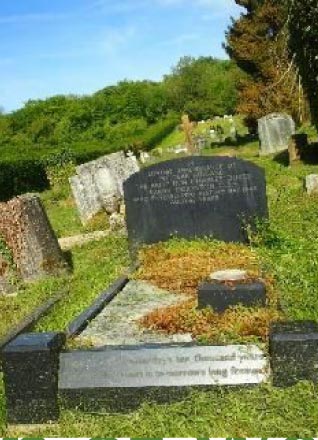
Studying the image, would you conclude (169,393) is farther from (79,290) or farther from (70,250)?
(70,250)

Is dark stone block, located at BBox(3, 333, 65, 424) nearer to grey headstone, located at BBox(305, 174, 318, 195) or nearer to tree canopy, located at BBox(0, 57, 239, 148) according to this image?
grey headstone, located at BBox(305, 174, 318, 195)

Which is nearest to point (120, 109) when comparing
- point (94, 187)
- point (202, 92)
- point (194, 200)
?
point (202, 92)

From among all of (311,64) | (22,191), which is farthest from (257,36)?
(311,64)

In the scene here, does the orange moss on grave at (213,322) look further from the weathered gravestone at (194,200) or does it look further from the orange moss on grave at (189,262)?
the weathered gravestone at (194,200)

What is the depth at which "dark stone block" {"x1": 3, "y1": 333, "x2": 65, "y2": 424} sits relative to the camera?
4773 mm

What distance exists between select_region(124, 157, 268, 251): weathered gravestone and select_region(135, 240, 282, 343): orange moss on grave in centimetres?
24

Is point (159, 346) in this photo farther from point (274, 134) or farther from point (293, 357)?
point (274, 134)

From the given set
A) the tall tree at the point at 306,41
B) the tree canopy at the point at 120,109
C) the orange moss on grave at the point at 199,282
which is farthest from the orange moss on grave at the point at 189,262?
the tree canopy at the point at 120,109

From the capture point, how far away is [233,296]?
5.93 m

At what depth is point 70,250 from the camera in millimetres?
11602

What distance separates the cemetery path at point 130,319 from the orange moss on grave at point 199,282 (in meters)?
0.12

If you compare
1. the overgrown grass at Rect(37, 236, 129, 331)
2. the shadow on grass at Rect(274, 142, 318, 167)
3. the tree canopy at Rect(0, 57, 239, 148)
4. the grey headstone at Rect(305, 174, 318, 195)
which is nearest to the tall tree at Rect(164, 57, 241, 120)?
the tree canopy at Rect(0, 57, 239, 148)

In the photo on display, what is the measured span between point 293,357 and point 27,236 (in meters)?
5.53

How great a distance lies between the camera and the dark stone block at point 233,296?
5.91 meters
